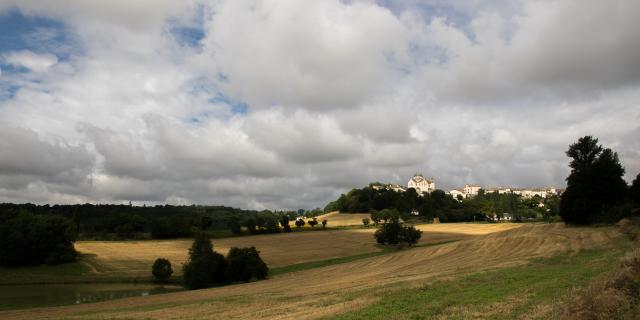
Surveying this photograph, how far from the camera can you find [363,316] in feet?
66.4

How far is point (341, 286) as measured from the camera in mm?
38594

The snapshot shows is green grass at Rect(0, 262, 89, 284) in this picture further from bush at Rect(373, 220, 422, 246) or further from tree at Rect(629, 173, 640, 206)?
tree at Rect(629, 173, 640, 206)

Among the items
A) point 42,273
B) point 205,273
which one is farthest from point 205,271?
point 42,273

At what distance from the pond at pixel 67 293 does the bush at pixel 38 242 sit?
54.2 ft

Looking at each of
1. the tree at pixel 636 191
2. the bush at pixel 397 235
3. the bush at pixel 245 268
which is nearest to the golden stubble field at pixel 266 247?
the bush at pixel 397 235

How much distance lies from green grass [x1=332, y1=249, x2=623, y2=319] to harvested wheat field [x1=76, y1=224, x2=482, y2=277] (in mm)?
59722

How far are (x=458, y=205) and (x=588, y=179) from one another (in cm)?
10384

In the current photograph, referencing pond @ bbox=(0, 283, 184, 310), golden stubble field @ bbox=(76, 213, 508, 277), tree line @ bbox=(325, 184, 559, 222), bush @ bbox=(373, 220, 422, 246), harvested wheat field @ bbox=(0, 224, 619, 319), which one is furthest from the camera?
tree line @ bbox=(325, 184, 559, 222)

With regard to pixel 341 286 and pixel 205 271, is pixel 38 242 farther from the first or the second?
pixel 341 286

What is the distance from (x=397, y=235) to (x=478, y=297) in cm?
7306

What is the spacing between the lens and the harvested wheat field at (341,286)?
28.6 meters

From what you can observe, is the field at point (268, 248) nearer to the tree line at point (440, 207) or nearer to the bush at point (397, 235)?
the bush at point (397, 235)

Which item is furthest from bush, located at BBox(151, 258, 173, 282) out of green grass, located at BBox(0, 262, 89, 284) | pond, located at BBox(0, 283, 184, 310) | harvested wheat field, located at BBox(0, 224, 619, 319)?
harvested wheat field, located at BBox(0, 224, 619, 319)

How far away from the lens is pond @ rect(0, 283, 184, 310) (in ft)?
179
